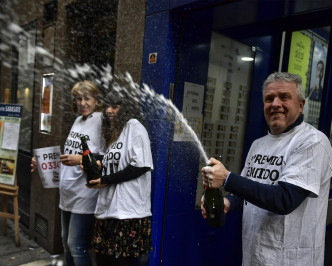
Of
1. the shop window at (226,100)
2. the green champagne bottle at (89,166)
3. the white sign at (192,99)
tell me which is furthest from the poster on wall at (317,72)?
the green champagne bottle at (89,166)

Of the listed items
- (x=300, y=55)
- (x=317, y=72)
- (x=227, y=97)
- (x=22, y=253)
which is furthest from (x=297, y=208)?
(x=22, y=253)

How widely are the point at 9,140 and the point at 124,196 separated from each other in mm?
2312

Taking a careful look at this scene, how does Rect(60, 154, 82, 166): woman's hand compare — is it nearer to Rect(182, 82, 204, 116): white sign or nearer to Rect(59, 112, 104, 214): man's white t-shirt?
Rect(59, 112, 104, 214): man's white t-shirt

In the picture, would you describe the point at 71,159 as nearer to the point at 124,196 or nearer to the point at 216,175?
the point at 124,196

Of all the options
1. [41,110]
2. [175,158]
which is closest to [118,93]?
[175,158]

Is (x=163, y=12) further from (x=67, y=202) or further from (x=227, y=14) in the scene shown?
(x=67, y=202)

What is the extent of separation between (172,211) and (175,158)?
19.4 inches

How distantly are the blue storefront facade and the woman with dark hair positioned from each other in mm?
306

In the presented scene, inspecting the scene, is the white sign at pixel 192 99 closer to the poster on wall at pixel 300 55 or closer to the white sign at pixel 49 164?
the poster on wall at pixel 300 55

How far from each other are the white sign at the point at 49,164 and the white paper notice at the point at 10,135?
1.17 metres

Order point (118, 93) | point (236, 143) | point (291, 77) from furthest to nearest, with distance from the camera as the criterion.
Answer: point (236, 143) → point (118, 93) → point (291, 77)

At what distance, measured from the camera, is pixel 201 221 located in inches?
116

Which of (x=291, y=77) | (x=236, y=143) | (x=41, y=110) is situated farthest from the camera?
(x=41, y=110)

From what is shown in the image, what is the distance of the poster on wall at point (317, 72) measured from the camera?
3074 mm
